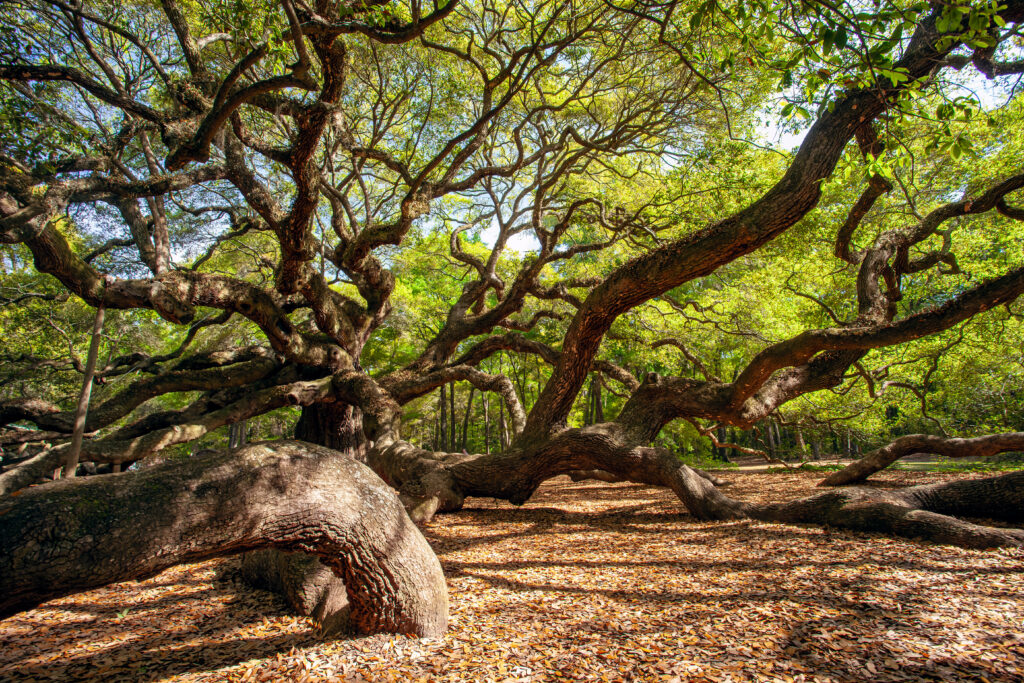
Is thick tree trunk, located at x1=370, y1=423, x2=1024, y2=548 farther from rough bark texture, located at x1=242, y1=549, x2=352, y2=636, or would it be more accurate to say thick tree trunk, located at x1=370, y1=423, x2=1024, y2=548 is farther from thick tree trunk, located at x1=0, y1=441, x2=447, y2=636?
thick tree trunk, located at x1=0, y1=441, x2=447, y2=636

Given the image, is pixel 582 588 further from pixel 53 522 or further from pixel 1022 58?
pixel 1022 58

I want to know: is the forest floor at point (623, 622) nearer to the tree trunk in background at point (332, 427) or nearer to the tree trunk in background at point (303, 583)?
the tree trunk in background at point (303, 583)

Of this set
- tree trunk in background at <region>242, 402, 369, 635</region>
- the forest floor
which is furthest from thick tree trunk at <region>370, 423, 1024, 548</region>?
tree trunk in background at <region>242, 402, 369, 635</region>

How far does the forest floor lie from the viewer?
230cm

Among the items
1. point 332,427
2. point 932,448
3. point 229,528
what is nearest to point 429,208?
point 332,427

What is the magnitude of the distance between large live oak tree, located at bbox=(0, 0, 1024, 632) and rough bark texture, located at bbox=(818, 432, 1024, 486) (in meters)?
1.56

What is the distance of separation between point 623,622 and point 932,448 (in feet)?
21.6

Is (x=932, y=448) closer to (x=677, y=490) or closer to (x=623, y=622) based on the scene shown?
(x=677, y=490)

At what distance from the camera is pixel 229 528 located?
78.1 inches

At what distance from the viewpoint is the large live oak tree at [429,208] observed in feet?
13.7

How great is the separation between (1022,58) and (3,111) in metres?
12.3

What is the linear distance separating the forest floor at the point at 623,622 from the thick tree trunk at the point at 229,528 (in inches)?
13.0

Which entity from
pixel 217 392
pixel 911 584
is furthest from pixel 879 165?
pixel 217 392

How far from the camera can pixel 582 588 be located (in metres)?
3.62
